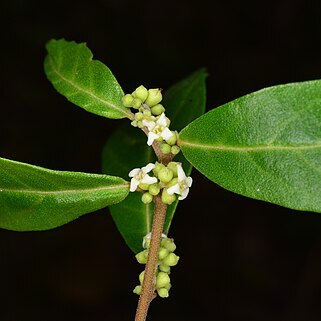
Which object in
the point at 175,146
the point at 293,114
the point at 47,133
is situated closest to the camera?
the point at 293,114

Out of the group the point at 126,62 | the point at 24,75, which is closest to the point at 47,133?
the point at 24,75

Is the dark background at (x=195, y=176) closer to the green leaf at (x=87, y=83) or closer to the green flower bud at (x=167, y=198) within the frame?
the green leaf at (x=87, y=83)

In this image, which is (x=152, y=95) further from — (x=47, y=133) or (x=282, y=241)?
(x=282, y=241)

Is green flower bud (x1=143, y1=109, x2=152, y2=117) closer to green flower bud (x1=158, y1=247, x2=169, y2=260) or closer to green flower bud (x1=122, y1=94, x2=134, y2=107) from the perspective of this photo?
green flower bud (x1=122, y1=94, x2=134, y2=107)

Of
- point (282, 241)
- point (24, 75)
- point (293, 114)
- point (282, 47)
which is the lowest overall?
point (293, 114)

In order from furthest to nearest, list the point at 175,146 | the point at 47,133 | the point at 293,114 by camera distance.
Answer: the point at 47,133
the point at 175,146
the point at 293,114

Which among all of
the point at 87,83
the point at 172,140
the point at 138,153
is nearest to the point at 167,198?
the point at 172,140

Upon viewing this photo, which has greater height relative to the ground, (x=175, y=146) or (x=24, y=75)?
(x=24, y=75)
